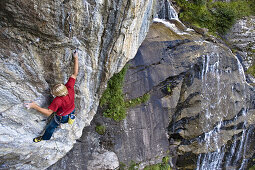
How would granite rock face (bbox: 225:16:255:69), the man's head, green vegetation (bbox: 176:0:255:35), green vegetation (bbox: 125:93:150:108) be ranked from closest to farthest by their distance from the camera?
the man's head → green vegetation (bbox: 125:93:150:108) → granite rock face (bbox: 225:16:255:69) → green vegetation (bbox: 176:0:255:35)

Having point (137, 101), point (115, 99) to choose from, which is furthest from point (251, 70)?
point (115, 99)

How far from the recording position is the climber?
3.85m

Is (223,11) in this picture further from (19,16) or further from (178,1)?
(19,16)

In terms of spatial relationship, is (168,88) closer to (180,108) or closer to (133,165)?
(180,108)

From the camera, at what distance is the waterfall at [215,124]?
7.75 m

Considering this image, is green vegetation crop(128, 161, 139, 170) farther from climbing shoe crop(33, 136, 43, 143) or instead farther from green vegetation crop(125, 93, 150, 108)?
climbing shoe crop(33, 136, 43, 143)

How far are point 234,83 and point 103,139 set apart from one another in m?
6.32

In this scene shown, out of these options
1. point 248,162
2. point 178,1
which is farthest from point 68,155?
point 178,1

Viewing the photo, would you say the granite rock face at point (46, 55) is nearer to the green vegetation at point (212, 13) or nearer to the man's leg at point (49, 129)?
the man's leg at point (49, 129)

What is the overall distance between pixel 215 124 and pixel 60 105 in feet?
22.9

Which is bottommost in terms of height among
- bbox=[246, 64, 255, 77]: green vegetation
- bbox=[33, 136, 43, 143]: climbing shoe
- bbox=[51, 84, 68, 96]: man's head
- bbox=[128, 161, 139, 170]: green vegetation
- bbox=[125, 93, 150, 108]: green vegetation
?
bbox=[128, 161, 139, 170]: green vegetation

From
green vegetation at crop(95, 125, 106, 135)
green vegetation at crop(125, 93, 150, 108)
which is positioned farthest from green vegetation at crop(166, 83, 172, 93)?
green vegetation at crop(95, 125, 106, 135)

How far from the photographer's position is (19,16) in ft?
10.6

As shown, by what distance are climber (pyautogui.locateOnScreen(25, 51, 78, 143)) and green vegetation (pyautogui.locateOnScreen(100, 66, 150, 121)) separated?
2.26 meters
